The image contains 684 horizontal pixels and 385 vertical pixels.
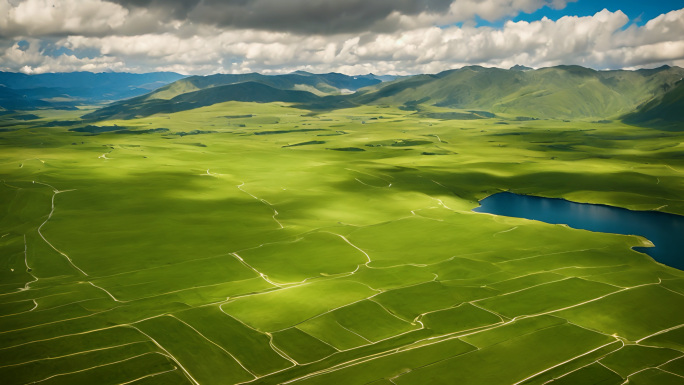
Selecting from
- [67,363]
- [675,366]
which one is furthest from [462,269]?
[67,363]

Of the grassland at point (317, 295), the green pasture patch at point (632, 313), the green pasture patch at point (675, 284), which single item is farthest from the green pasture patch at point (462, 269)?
the green pasture patch at point (675, 284)

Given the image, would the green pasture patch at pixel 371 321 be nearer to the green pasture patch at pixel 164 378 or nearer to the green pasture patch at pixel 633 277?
the green pasture patch at pixel 164 378

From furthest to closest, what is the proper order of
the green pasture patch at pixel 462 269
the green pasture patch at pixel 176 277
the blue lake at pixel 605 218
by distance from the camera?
the blue lake at pixel 605 218, the green pasture patch at pixel 462 269, the green pasture patch at pixel 176 277

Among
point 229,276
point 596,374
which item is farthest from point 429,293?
point 229,276

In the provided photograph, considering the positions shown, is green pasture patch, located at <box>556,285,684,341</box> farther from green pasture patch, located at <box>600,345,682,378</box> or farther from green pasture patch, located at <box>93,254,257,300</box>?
green pasture patch, located at <box>93,254,257,300</box>

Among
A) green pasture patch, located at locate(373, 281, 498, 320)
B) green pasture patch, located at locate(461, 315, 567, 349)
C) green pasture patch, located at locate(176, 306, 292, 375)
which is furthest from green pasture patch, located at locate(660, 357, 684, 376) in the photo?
green pasture patch, located at locate(176, 306, 292, 375)

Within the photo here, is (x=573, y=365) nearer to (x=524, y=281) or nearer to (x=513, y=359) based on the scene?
(x=513, y=359)
